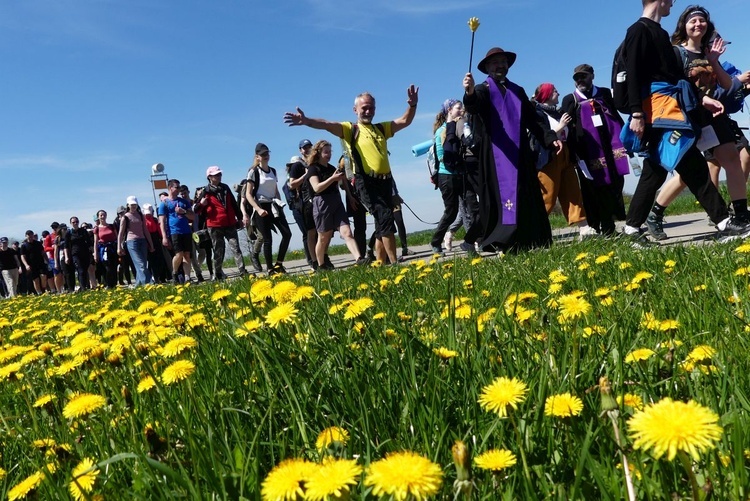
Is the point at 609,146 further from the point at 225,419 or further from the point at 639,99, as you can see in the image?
the point at 225,419

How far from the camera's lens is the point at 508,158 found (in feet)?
20.5

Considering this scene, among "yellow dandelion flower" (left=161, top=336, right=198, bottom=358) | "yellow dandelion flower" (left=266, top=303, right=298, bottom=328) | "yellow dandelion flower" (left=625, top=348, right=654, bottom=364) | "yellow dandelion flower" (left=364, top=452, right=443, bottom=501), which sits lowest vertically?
"yellow dandelion flower" (left=625, top=348, right=654, bottom=364)

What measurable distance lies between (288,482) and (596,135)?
25.2 ft

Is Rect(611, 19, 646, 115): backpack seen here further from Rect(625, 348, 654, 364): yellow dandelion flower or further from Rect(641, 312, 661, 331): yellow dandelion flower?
Rect(625, 348, 654, 364): yellow dandelion flower

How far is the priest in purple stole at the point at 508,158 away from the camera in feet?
20.3

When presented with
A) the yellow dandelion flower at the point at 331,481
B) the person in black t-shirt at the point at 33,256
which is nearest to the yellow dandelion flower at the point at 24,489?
the yellow dandelion flower at the point at 331,481

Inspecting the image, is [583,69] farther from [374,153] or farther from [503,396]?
[503,396]

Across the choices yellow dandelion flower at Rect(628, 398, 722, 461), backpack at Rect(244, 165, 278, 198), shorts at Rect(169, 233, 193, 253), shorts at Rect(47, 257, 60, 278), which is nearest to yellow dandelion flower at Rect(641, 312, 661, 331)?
yellow dandelion flower at Rect(628, 398, 722, 461)

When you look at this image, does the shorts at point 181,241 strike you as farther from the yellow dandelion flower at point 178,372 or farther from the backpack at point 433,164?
the yellow dandelion flower at point 178,372

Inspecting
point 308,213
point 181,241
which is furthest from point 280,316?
point 181,241

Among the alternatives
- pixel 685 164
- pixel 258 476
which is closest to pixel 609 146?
pixel 685 164

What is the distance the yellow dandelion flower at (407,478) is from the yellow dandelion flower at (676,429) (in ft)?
0.84

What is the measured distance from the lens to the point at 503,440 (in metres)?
1.24

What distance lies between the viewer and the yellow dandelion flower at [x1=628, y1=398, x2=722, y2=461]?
2.33ft
